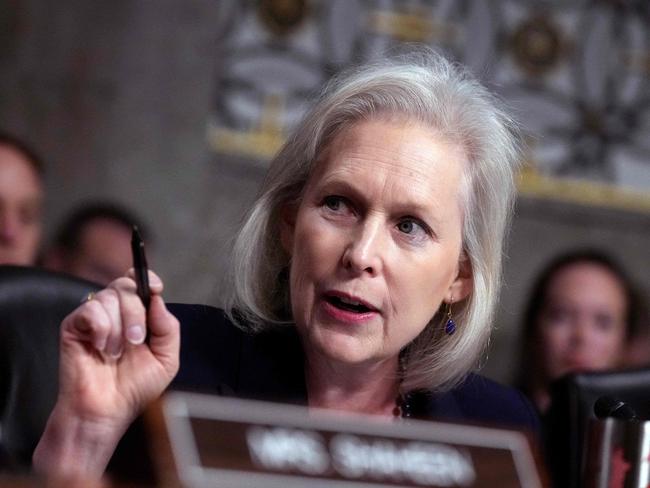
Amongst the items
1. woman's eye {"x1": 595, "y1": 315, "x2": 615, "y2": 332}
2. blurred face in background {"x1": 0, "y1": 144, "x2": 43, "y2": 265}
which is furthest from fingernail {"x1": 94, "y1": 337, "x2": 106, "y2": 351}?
woman's eye {"x1": 595, "y1": 315, "x2": 615, "y2": 332}

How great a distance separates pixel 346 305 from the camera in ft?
7.40

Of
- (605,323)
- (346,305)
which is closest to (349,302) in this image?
(346,305)

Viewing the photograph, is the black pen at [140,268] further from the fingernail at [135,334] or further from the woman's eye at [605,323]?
the woman's eye at [605,323]

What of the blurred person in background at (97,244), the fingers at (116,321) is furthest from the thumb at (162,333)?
the blurred person in background at (97,244)

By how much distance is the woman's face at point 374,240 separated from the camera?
2.23 meters

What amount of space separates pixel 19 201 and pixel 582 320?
1.81 meters

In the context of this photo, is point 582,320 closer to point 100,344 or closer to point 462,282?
point 462,282

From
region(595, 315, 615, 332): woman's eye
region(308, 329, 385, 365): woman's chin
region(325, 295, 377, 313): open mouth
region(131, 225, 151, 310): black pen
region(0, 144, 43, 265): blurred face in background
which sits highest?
region(131, 225, 151, 310): black pen

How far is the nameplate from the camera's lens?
125 cm

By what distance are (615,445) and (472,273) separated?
2.41 ft

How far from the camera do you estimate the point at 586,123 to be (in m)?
5.19

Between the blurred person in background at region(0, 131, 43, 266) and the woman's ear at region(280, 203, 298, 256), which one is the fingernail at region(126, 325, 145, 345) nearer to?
the woman's ear at region(280, 203, 298, 256)

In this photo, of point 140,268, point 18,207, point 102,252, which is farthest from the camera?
point 102,252

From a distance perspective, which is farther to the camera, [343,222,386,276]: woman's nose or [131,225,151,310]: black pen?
[343,222,386,276]: woman's nose
